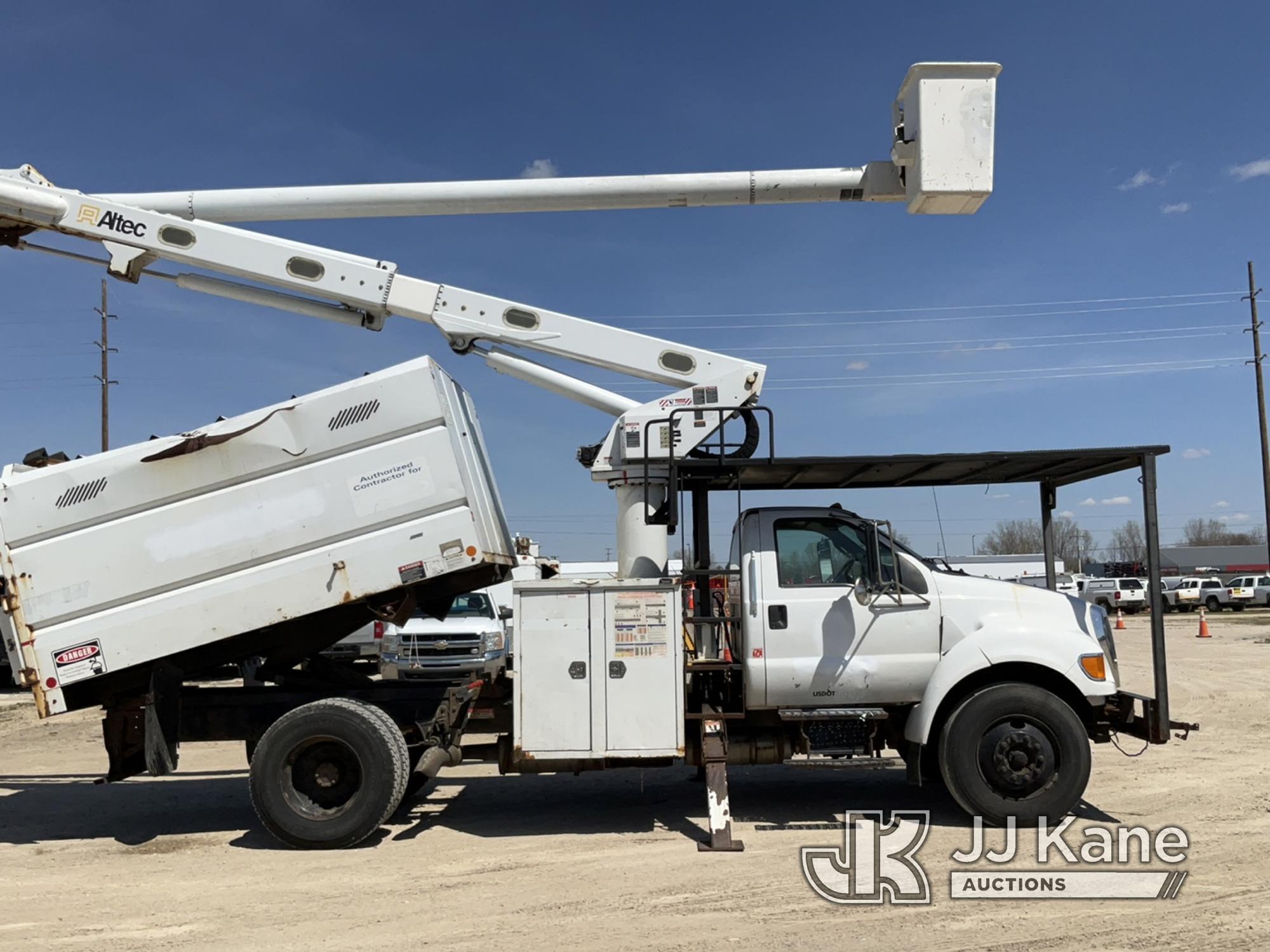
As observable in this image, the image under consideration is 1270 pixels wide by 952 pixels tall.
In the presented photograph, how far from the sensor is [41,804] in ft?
29.8

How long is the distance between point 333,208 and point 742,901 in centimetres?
608

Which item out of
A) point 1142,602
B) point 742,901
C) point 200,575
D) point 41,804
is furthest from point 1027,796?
point 1142,602

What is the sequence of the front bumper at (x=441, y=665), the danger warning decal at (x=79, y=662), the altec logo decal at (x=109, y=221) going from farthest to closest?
the front bumper at (x=441, y=665) → the altec logo decal at (x=109, y=221) → the danger warning decal at (x=79, y=662)

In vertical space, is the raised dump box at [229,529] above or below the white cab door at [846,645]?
above

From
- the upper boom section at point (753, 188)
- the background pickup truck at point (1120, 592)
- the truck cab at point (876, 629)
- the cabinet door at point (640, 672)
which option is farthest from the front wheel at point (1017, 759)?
the background pickup truck at point (1120, 592)

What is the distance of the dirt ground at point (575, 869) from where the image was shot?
529 cm

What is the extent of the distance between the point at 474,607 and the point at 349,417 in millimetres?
10084

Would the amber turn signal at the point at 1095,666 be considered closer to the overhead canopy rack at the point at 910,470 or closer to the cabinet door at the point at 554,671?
the overhead canopy rack at the point at 910,470

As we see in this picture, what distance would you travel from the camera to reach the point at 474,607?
55.8 feet

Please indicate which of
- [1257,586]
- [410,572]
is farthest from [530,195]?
[1257,586]

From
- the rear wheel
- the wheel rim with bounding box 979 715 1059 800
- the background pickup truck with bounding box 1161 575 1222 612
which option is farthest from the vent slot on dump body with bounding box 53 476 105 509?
the background pickup truck with bounding box 1161 575 1222 612

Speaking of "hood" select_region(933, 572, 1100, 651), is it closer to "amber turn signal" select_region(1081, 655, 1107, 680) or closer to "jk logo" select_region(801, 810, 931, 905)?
"amber turn signal" select_region(1081, 655, 1107, 680)

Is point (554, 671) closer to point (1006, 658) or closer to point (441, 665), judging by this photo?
point (1006, 658)

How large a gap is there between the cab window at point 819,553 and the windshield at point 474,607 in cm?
982
